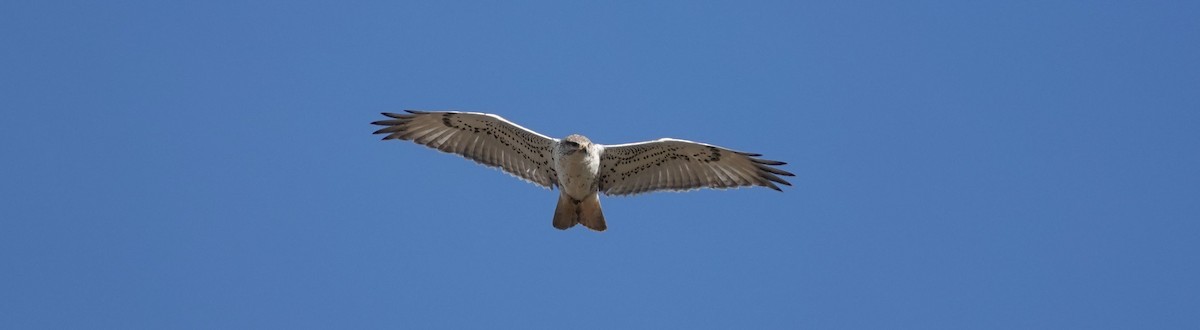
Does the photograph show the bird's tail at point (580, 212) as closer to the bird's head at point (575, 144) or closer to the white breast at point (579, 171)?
the white breast at point (579, 171)

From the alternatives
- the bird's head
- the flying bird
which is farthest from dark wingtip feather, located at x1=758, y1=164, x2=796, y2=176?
the bird's head

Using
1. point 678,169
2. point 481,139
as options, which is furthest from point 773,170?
point 481,139

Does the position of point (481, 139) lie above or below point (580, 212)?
above

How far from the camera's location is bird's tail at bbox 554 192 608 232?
14859mm

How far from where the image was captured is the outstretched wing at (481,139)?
1512 cm

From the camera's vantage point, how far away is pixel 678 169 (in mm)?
15289

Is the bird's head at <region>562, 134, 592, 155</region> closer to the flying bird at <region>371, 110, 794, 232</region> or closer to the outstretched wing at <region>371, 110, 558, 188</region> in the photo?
the flying bird at <region>371, 110, 794, 232</region>

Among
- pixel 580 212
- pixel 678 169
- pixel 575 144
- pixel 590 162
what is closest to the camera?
pixel 575 144

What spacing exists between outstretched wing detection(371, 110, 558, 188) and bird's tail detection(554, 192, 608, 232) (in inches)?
19.0

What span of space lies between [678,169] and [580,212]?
4.32ft

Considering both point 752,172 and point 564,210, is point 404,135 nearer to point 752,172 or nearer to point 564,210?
point 564,210

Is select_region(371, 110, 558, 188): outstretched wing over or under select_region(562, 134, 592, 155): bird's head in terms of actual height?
over

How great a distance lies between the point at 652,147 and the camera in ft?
48.5

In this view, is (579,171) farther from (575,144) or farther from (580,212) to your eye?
(580,212)
